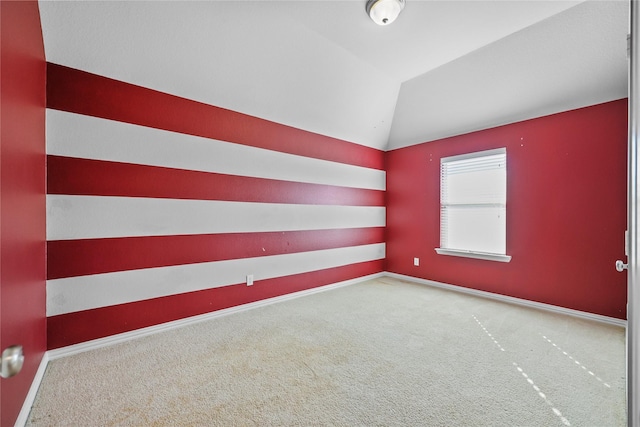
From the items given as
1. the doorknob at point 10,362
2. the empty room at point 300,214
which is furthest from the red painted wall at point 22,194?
the doorknob at point 10,362

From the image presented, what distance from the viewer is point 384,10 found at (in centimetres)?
226

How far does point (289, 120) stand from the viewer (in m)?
3.42

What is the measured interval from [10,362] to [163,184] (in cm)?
228

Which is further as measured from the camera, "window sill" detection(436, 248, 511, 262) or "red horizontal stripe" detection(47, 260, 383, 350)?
"window sill" detection(436, 248, 511, 262)

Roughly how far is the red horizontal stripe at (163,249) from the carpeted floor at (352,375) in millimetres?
671

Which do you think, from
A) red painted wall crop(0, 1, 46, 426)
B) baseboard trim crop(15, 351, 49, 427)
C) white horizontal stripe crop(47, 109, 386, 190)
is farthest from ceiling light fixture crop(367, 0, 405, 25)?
baseboard trim crop(15, 351, 49, 427)

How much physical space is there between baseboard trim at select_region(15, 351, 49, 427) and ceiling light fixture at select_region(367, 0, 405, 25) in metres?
3.59

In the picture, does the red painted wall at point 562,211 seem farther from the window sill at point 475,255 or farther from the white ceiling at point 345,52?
the white ceiling at point 345,52

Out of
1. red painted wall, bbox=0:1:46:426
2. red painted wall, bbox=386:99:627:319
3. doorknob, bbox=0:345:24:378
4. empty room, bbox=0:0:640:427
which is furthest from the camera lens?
red painted wall, bbox=386:99:627:319

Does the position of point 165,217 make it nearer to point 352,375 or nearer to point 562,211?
point 352,375

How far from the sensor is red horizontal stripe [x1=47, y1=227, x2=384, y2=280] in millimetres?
2111

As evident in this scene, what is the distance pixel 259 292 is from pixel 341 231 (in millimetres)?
1556

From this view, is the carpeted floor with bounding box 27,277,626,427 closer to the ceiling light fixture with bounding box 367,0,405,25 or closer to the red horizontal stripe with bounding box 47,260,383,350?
the red horizontal stripe with bounding box 47,260,383,350

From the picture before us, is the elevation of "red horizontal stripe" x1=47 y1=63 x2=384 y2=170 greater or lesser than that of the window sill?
greater
